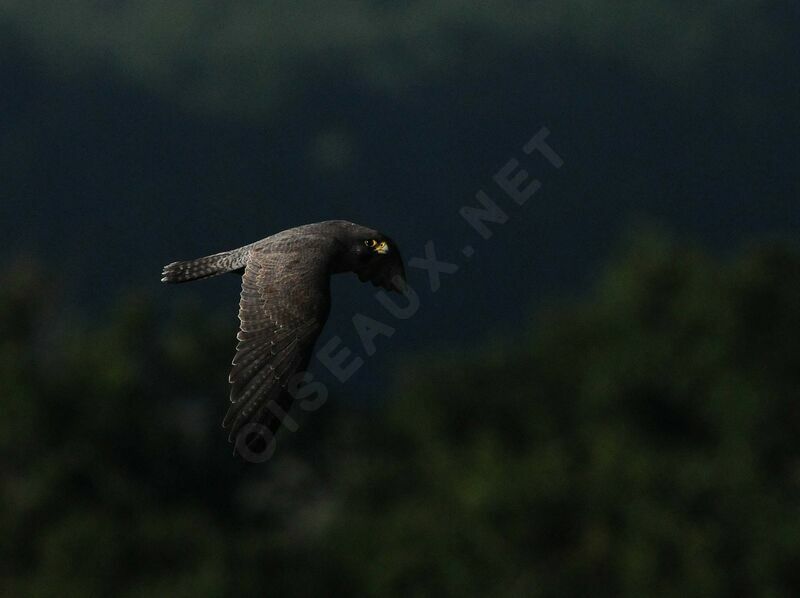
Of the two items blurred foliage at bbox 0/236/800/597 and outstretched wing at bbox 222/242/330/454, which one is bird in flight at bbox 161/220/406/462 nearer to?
outstretched wing at bbox 222/242/330/454

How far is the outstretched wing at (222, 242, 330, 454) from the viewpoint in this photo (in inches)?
414

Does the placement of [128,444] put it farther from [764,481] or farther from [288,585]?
[764,481]

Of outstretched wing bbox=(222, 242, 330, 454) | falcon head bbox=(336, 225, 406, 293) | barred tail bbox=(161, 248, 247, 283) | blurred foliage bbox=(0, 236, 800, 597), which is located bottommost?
blurred foliage bbox=(0, 236, 800, 597)


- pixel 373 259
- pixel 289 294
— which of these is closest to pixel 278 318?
pixel 289 294

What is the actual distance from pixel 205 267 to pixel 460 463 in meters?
58.5

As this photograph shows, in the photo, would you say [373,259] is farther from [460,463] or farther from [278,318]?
[460,463]

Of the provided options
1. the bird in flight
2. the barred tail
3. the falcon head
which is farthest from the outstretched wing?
the barred tail

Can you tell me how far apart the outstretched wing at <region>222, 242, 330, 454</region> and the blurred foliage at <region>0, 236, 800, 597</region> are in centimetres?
4540

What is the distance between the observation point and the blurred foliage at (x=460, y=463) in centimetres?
5938

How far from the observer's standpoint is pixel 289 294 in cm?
1071

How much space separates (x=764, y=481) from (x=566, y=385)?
51.1 feet

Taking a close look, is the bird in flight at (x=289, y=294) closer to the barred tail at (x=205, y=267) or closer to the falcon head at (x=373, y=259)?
the falcon head at (x=373, y=259)

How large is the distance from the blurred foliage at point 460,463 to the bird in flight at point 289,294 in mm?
45400

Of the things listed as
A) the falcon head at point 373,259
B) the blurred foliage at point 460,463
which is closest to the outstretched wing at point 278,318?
the falcon head at point 373,259
